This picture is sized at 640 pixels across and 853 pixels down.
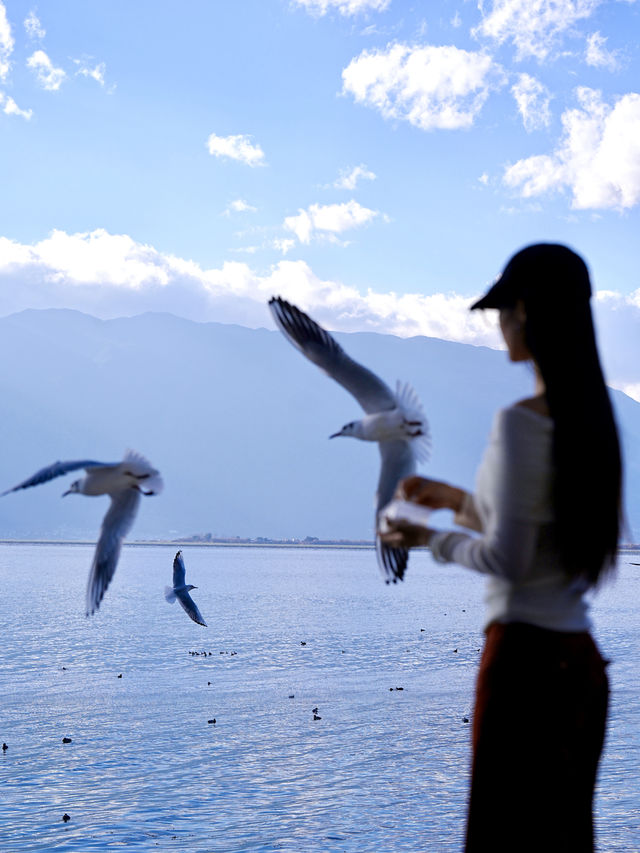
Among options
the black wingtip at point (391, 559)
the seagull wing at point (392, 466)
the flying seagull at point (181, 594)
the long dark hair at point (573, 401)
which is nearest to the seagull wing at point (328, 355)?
the seagull wing at point (392, 466)

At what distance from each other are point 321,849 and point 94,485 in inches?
1395

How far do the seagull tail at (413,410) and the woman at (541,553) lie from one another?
17 cm

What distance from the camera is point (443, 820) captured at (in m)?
39.1

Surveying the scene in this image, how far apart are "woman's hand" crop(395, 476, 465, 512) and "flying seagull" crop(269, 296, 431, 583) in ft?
0.34

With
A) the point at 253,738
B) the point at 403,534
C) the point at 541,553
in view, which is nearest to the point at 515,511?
the point at 541,553

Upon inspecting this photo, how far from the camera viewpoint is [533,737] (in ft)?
12.4

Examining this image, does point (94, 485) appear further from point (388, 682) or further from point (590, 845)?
point (388, 682)

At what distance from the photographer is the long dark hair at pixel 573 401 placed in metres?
3.49

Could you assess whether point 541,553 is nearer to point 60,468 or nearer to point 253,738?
point 60,468

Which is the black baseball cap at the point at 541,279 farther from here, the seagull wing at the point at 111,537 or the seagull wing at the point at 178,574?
the seagull wing at the point at 178,574

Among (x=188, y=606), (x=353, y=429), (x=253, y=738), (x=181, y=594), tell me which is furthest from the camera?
(x=253, y=738)

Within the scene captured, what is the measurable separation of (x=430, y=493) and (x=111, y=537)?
113 cm

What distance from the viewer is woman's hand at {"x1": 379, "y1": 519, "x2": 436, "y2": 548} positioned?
335 cm

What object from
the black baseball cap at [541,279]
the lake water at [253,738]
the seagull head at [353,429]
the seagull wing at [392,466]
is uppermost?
the black baseball cap at [541,279]
